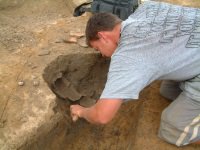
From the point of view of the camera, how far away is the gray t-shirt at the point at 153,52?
2.11 m

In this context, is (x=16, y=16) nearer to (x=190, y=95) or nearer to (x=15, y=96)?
(x=15, y=96)

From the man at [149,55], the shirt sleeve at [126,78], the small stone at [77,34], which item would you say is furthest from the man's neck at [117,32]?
the small stone at [77,34]

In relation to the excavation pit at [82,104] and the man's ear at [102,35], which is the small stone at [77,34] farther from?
the man's ear at [102,35]

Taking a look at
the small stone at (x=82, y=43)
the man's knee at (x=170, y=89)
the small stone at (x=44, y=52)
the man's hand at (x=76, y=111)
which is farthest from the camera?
the small stone at (x=82, y=43)

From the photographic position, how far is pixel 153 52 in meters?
2.18

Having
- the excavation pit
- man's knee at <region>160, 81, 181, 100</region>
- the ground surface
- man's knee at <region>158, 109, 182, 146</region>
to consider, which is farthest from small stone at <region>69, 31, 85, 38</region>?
man's knee at <region>158, 109, 182, 146</region>

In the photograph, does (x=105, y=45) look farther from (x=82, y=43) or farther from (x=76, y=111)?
(x=82, y=43)

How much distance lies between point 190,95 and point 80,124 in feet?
3.34

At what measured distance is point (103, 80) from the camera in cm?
311

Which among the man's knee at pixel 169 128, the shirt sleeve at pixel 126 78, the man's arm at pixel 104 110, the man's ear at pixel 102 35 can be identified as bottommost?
the man's knee at pixel 169 128

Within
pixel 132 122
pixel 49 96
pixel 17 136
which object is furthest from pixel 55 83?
pixel 132 122

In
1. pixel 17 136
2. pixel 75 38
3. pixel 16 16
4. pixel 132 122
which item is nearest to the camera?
pixel 17 136

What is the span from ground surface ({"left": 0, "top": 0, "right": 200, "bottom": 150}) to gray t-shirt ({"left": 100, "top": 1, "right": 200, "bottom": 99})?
2.35 ft

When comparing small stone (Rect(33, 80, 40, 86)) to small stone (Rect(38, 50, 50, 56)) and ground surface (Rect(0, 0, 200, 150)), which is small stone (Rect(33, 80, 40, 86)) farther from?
small stone (Rect(38, 50, 50, 56))
